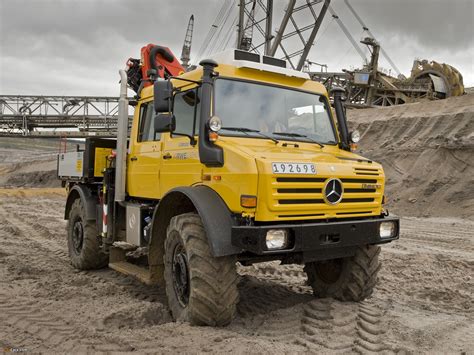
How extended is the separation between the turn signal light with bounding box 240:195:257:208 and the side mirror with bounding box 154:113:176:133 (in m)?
1.23

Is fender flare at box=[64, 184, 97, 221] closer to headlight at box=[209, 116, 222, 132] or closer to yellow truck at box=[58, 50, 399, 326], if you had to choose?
yellow truck at box=[58, 50, 399, 326]

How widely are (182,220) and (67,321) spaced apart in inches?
63.7

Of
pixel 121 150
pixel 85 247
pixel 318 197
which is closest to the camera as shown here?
pixel 318 197

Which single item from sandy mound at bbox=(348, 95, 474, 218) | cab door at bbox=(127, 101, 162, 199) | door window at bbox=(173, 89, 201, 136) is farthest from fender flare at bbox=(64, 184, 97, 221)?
sandy mound at bbox=(348, 95, 474, 218)

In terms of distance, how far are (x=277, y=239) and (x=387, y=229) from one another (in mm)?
1489

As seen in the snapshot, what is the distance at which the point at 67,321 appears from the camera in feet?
16.0

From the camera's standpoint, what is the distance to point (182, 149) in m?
5.16

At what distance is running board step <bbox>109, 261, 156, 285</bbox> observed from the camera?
5554mm

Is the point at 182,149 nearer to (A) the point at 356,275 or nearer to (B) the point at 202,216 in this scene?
(B) the point at 202,216

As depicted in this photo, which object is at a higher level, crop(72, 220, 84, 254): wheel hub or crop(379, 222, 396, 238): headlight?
crop(379, 222, 396, 238): headlight

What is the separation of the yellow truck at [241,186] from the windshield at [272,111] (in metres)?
0.01

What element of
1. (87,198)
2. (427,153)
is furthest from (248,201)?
(427,153)

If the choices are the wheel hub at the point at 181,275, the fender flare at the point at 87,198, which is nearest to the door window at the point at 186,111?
the wheel hub at the point at 181,275

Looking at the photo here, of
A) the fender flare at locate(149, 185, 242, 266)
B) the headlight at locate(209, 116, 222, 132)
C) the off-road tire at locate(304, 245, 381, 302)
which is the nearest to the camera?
the fender flare at locate(149, 185, 242, 266)
